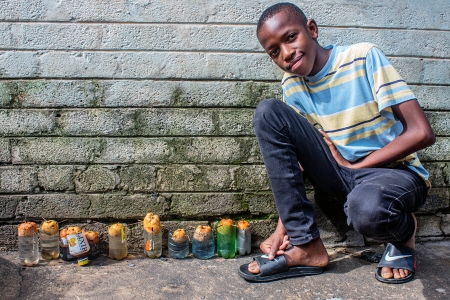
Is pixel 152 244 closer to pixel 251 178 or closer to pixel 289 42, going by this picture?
pixel 251 178

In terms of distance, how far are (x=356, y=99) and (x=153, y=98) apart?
1299mm

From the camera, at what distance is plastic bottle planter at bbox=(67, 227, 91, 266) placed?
2.75 m

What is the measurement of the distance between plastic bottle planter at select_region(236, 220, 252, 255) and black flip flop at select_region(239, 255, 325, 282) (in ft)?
1.19

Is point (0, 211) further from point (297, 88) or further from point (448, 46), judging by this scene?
point (448, 46)

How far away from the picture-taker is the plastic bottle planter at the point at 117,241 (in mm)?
2861

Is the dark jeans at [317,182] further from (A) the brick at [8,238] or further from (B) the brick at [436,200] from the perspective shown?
(A) the brick at [8,238]

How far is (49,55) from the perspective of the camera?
2904 millimetres

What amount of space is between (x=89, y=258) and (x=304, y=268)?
1376 mm

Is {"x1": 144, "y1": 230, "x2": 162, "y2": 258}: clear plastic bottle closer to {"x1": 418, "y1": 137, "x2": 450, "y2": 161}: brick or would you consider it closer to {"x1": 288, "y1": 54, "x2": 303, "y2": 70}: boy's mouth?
{"x1": 288, "y1": 54, "x2": 303, "y2": 70}: boy's mouth

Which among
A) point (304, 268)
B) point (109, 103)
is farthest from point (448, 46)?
point (109, 103)

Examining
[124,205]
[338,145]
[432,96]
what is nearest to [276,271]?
[338,145]

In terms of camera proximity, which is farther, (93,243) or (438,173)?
(438,173)

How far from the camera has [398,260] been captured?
8.28 ft

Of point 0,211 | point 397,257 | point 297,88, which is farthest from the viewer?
point 0,211
